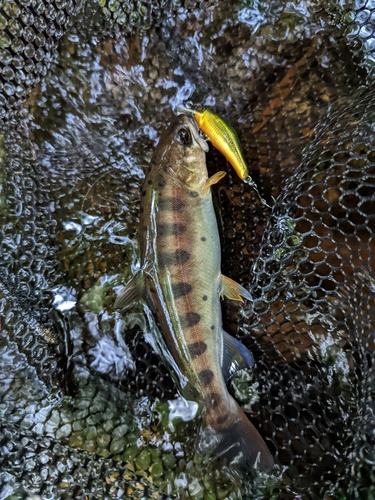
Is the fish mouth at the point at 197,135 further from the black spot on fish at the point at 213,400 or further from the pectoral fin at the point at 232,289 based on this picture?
the black spot on fish at the point at 213,400

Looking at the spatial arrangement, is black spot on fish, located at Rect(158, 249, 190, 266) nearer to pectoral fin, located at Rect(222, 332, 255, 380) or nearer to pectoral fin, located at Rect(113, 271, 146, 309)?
pectoral fin, located at Rect(113, 271, 146, 309)

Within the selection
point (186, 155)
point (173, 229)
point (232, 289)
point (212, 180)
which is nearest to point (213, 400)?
point (232, 289)

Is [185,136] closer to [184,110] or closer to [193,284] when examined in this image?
[184,110]

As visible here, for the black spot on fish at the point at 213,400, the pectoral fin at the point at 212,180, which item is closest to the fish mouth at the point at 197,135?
the pectoral fin at the point at 212,180

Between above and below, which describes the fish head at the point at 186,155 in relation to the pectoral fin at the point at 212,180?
above

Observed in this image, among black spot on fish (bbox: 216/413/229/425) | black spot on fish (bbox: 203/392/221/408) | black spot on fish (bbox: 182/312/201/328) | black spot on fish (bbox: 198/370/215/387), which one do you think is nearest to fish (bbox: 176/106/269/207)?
black spot on fish (bbox: 182/312/201/328)
